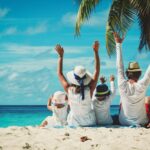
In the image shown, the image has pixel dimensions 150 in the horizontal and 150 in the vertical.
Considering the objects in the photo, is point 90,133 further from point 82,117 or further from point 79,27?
point 79,27

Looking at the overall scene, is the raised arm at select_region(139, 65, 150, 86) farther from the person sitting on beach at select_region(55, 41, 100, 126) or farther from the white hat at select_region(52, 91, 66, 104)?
the white hat at select_region(52, 91, 66, 104)

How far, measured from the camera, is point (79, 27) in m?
15.0

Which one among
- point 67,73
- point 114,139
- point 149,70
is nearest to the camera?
point 114,139

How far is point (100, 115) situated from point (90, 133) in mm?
1250

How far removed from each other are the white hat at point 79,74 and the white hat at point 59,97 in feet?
1.89

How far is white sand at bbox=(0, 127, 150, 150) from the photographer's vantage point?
6453 millimetres

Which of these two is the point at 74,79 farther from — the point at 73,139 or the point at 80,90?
the point at 73,139

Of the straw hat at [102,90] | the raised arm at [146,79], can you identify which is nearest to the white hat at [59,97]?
the straw hat at [102,90]

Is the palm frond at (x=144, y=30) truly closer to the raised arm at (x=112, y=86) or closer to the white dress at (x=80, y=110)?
the raised arm at (x=112, y=86)

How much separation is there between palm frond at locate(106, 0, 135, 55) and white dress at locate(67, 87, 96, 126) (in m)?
7.07

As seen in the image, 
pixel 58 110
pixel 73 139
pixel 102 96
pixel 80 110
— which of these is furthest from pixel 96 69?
pixel 73 139

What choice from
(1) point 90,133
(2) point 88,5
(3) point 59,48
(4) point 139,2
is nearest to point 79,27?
(2) point 88,5

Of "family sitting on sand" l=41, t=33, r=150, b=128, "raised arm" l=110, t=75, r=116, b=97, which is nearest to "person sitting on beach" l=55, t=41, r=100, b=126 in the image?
"family sitting on sand" l=41, t=33, r=150, b=128

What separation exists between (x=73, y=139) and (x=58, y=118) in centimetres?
201
